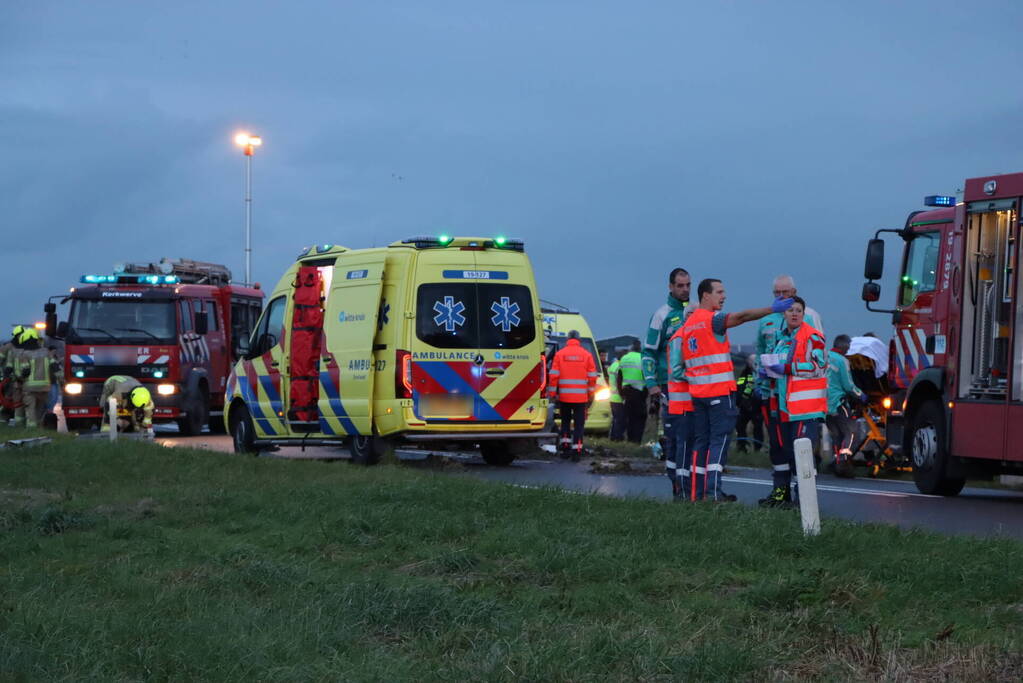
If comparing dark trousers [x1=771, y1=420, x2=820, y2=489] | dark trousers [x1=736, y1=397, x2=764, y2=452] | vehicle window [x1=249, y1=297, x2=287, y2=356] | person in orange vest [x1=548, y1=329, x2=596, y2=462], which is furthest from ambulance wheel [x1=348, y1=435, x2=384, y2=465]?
dark trousers [x1=736, y1=397, x2=764, y2=452]

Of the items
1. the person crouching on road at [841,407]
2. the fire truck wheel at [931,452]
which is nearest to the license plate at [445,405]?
the person crouching on road at [841,407]

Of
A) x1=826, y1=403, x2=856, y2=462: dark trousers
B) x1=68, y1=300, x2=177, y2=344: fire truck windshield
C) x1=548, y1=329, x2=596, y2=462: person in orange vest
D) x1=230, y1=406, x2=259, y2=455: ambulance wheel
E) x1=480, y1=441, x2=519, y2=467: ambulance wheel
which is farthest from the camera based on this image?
x1=68, y1=300, x2=177, y2=344: fire truck windshield

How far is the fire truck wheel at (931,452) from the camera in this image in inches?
585

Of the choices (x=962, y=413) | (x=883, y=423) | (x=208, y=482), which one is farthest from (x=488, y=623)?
(x=883, y=423)

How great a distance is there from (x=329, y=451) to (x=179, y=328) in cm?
513

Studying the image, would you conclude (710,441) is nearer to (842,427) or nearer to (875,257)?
(875,257)

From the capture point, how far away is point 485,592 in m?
7.70

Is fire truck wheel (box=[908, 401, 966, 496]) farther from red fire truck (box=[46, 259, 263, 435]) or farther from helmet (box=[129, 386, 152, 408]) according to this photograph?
red fire truck (box=[46, 259, 263, 435])

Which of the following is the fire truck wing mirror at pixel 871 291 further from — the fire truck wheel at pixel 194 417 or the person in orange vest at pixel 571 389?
the fire truck wheel at pixel 194 417

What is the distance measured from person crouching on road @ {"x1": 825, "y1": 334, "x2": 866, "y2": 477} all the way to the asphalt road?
378mm

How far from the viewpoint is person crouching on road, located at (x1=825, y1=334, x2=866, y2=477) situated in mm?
18016

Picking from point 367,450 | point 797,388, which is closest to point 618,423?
point 367,450

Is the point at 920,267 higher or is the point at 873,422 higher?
the point at 920,267

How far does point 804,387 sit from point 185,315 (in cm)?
1665
